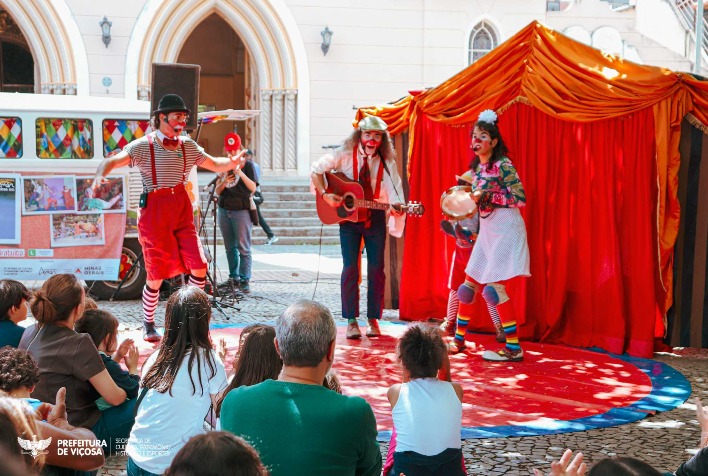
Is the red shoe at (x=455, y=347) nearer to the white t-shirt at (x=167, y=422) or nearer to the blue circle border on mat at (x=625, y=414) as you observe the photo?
the blue circle border on mat at (x=625, y=414)

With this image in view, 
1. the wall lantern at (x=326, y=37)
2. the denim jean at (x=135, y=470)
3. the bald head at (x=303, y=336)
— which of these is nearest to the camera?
the bald head at (x=303, y=336)

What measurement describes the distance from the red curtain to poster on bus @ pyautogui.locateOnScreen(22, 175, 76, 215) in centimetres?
342

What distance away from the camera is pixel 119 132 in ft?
28.5

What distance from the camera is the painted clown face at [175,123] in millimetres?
6586

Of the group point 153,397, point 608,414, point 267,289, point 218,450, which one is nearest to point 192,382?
point 153,397

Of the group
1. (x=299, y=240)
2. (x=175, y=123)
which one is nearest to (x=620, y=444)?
(x=175, y=123)

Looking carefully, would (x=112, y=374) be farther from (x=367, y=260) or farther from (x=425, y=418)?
(x=367, y=260)

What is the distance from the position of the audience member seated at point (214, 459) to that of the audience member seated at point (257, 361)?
1.53 m

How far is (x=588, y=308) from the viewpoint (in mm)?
6816

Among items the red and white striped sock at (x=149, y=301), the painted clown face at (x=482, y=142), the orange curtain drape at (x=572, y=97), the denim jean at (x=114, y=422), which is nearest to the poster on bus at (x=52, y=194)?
the red and white striped sock at (x=149, y=301)

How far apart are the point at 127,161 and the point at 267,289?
360 cm

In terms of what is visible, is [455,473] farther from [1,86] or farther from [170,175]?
[1,86]

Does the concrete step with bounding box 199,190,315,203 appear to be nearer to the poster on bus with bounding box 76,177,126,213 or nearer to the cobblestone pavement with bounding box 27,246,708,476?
the poster on bus with bounding box 76,177,126,213

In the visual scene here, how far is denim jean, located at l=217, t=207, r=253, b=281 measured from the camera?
9.13 meters
